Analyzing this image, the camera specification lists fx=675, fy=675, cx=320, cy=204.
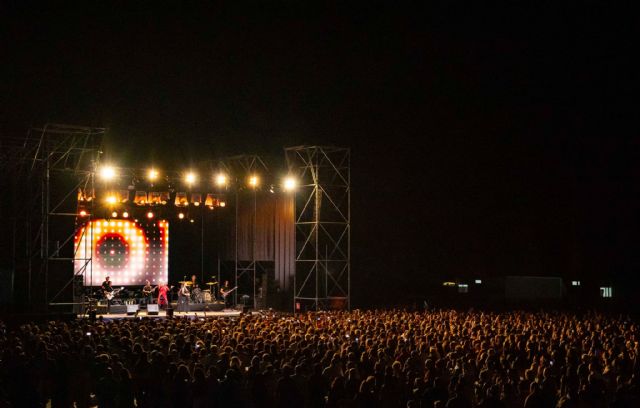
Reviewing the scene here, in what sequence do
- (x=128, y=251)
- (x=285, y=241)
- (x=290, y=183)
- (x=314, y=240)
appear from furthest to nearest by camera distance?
(x=128, y=251), (x=285, y=241), (x=314, y=240), (x=290, y=183)

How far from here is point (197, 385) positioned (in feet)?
29.2

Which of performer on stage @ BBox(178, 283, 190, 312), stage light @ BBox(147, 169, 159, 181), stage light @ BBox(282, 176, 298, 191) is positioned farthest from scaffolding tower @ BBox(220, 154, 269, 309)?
stage light @ BBox(147, 169, 159, 181)

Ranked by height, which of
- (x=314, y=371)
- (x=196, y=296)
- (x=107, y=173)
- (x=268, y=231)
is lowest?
(x=314, y=371)

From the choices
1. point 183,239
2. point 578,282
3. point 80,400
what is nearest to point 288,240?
point 183,239

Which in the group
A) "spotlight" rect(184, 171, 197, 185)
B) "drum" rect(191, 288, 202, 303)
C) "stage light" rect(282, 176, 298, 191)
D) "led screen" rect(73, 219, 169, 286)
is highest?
"spotlight" rect(184, 171, 197, 185)

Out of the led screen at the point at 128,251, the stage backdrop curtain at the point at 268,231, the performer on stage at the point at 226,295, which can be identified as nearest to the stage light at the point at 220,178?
the stage backdrop curtain at the point at 268,231

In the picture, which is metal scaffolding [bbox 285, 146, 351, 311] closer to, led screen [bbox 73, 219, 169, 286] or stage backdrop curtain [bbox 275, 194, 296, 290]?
stage backdrop curtain [bbox 275, 194, 296, 290]

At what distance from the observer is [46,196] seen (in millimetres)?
23094

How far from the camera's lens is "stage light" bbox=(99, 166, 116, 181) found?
25.3 meters

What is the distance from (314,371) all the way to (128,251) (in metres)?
24.7

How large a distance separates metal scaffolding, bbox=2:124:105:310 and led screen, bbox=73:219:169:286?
5.37 meters

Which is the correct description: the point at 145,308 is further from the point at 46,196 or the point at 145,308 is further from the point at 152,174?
the point at 46,196

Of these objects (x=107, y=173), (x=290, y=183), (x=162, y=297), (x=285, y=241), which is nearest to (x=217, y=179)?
(x=290, y=183)

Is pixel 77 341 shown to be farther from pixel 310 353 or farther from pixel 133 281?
pixel 133 281
